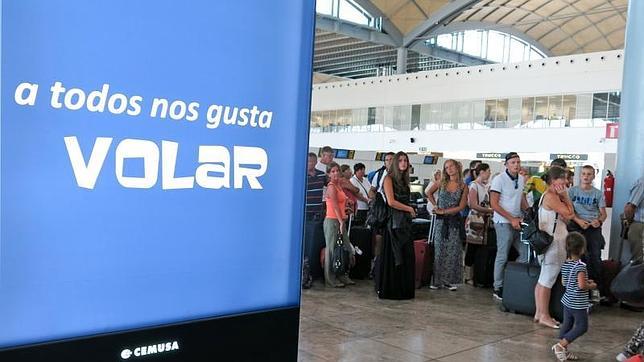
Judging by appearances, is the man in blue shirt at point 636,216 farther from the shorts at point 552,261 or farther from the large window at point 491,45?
the large window at point 491,45

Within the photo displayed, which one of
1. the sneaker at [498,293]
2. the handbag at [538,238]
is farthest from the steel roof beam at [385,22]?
the handbag at [538,238]

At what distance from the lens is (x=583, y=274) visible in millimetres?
4719

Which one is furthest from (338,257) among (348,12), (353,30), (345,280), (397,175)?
(348,12)

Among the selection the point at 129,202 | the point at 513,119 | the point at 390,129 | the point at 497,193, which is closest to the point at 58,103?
the point at 129,202

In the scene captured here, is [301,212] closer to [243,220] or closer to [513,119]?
[243,220]

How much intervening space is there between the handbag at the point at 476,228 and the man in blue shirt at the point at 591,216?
1.16 metres

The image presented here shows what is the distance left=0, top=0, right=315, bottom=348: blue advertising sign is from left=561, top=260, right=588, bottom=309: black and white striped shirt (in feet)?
13.0

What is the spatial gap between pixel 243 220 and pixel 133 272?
27cm

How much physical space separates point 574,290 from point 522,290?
143cm

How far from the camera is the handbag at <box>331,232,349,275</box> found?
279 inches

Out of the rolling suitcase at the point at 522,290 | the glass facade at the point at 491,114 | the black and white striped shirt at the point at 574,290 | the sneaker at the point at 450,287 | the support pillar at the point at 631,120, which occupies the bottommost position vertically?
the sneaker at the point at 450,287

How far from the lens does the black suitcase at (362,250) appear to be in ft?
26.1

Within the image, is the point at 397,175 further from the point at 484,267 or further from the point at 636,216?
the point at 636,216

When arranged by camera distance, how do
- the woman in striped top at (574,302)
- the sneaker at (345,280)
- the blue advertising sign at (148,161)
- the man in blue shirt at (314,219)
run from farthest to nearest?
1. the sneaker at (345,280)
2. the man in blue shirt at (314,219)
3. the woman in striped top at (574,302)
4. the blue advertising sign at (148,161)
